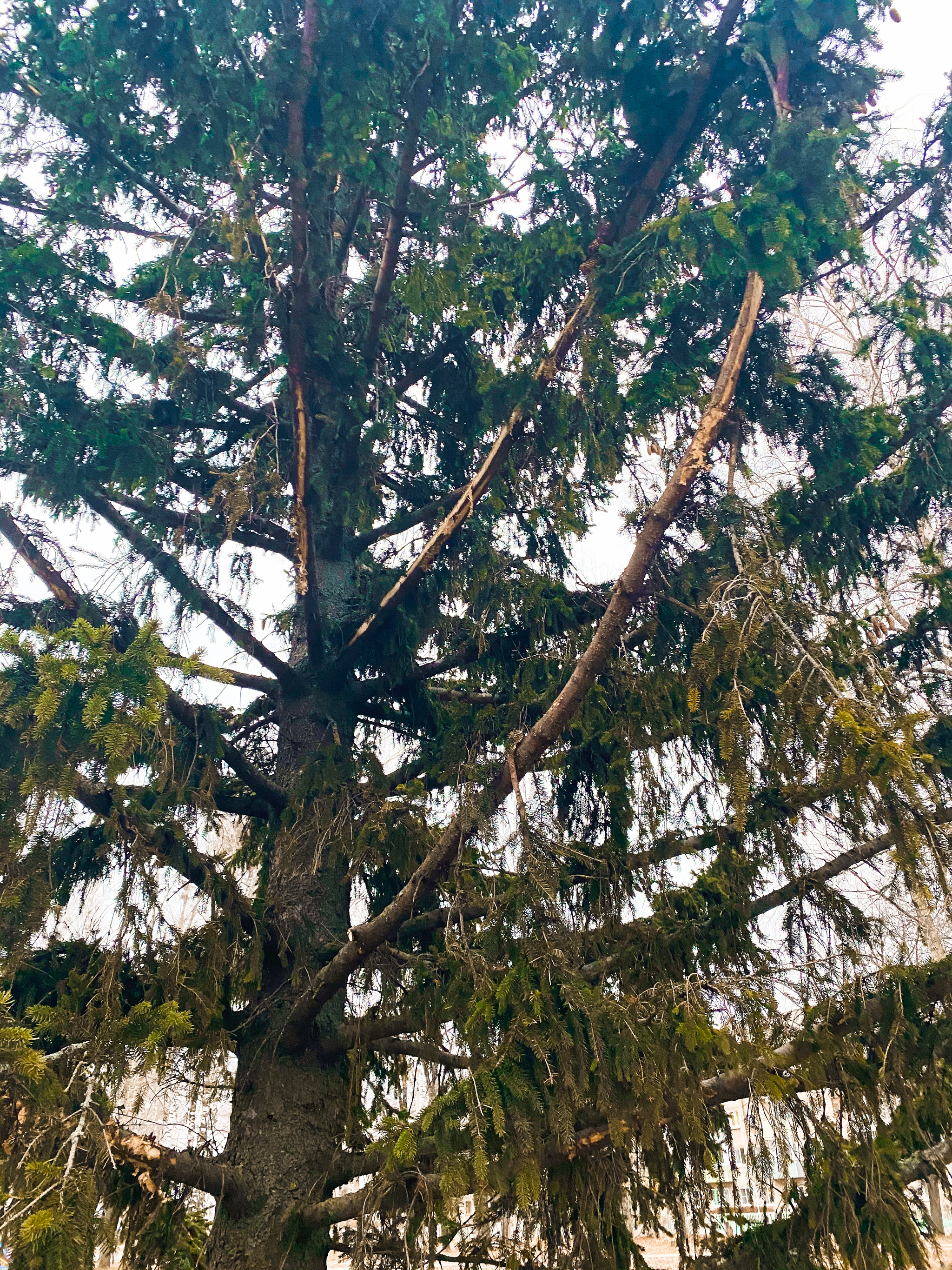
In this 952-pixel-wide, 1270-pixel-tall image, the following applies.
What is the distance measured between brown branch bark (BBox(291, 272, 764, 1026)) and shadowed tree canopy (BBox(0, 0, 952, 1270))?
0.08 feet

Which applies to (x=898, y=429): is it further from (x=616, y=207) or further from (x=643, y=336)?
(x=616, y=207)

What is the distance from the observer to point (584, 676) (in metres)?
3.62

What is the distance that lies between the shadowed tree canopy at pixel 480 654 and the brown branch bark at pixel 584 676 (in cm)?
3

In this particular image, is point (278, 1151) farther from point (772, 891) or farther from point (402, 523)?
point (402, 523)

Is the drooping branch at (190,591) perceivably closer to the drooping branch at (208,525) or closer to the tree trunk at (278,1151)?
the drooping branch at (208,525)

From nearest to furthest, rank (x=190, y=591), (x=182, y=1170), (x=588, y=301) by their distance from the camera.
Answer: (x=182, y=1170), (x=588, y=301), (x=190, y=591)

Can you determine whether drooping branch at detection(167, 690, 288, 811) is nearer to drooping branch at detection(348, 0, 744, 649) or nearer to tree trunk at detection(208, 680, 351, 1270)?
tree trunk at detection(208, 680, 351, 1270)

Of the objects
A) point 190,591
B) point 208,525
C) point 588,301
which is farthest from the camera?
point 208,525

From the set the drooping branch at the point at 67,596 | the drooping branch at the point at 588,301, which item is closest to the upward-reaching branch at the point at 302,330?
the drooping branch at the point at 588,301

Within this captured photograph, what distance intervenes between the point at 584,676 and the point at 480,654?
6.48 feet

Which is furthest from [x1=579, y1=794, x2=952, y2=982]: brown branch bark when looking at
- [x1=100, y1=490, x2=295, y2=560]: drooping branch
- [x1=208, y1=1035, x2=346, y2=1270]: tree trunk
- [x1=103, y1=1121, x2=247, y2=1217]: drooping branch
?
[x1=100, y1=490, x2=295, y2=560]: drooping branch

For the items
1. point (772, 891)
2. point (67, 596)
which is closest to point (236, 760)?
point (67, 596)

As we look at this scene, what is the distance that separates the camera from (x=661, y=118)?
4.98 meters

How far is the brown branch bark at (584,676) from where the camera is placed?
11.9 feet
